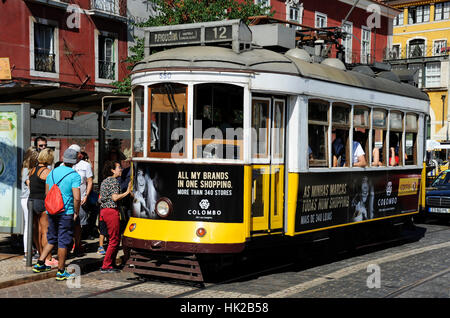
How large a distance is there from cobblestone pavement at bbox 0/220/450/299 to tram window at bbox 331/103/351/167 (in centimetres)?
170

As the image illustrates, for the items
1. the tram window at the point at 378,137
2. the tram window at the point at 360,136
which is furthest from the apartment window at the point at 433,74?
the tram window at the point at 360,136

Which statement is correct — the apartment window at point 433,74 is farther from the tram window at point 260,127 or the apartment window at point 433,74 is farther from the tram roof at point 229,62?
the tram window at point 260,127

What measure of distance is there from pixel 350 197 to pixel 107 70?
16.5 metres

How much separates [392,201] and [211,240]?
5045mm

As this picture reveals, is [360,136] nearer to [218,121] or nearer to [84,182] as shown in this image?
[218,121]

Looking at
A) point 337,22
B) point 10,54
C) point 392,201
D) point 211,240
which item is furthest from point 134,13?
point 211,240

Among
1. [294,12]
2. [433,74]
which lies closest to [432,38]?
[433,74]

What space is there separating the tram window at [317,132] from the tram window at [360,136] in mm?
943

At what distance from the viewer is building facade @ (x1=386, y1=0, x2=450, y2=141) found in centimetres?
4956

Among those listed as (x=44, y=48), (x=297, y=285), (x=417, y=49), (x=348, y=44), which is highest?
(x=417, y=49)

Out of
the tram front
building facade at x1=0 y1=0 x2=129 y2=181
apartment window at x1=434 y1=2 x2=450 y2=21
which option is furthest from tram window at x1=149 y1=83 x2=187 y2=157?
apartment window at x1=434 y1=2 x2=450 y2=21

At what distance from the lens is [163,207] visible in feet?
27.7

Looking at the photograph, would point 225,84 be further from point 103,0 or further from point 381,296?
point 103,0

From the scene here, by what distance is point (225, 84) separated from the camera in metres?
8.53
